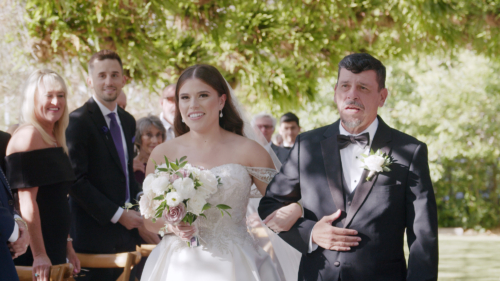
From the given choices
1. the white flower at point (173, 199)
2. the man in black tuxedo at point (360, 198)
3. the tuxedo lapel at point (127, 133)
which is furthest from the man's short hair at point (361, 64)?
the tuxedo lapel at point (127, 133)

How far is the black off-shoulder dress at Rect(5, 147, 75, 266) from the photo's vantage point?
3.59 metres

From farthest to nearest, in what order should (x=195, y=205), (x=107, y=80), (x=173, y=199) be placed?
(x=107, y=80) → (x=195, y=205) → (x=173, y=199)

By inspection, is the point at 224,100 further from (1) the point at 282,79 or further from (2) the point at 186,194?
(1) the point at 282,79

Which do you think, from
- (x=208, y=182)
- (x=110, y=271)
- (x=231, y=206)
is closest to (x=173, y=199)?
(x=208, y=182)

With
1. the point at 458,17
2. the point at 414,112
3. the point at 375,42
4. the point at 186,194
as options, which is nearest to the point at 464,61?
the point at 414,112

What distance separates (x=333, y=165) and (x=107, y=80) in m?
2.69

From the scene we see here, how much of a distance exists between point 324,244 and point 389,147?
25.4 inches

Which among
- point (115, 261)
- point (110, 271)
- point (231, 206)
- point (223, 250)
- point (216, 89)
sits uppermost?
point (216, 89)

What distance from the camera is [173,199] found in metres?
3.02

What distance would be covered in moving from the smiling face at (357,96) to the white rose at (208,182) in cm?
96

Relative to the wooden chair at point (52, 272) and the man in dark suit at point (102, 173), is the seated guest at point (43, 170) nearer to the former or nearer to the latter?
the wooden chair at point (52, 272)

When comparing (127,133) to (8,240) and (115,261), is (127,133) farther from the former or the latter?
(8,240)

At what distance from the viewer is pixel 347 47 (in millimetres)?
9297

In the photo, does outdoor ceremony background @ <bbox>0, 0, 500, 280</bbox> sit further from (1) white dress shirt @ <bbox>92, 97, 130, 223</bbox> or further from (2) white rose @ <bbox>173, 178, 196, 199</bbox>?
(2) white rose @ <bbox>173, 178, 196, 199</bbox>
